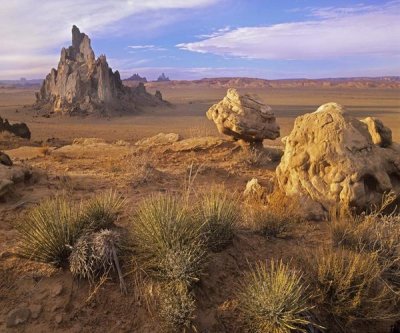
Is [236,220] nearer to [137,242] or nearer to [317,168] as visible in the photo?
[137,242]

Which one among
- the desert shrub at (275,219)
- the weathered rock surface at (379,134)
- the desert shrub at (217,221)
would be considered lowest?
the desert shrub at (275,219)

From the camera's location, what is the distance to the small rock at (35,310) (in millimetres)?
4672

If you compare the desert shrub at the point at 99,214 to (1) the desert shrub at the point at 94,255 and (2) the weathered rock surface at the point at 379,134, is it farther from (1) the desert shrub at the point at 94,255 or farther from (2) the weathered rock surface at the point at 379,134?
(2) the weathered rock surface at the point at 379,134

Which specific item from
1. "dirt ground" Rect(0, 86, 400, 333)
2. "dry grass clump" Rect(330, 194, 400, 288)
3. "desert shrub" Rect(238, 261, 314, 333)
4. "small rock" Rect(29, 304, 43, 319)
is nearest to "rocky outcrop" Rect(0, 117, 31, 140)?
"dirt ground" Rect(0, 86, 400, 333)

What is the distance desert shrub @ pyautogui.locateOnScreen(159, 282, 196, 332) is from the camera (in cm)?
456

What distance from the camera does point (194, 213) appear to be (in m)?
5.79

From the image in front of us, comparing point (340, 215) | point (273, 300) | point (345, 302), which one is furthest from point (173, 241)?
point (340, 215)

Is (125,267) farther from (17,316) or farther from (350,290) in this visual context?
(350,290)

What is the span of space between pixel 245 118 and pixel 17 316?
28.8 ft

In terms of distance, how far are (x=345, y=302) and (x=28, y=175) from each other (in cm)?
619

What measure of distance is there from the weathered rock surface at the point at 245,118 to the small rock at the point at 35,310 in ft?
27.3

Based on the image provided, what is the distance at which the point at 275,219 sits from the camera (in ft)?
21.0

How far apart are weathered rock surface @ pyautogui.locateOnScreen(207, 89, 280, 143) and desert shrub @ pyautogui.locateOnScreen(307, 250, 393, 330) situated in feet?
24.1

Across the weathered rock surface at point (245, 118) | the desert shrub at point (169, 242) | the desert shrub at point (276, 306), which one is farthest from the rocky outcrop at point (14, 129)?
the desert shrub at point (276, 306)
